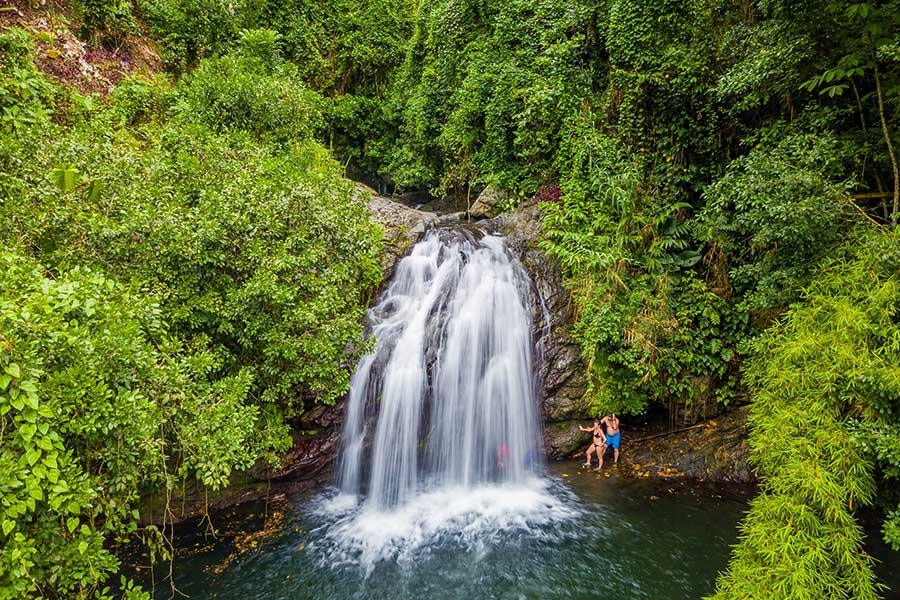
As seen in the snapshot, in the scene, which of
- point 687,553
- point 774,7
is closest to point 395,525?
point 687,553

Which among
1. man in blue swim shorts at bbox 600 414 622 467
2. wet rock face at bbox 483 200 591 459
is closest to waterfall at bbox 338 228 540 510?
wet rock face at bbox 483 200 591 459

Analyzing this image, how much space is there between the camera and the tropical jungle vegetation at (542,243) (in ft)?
11.7

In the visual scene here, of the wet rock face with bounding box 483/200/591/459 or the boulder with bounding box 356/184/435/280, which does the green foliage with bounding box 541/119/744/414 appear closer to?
the wet rock face with bounding box 483/200/591/459

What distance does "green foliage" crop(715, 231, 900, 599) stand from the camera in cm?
422

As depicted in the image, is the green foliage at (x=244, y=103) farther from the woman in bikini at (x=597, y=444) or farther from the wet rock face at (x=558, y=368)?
the woman in bikini at (x=597, y=444)

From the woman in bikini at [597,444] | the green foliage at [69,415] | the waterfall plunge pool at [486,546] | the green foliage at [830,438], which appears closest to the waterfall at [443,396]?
the waterfall plunge pool at [486,546]

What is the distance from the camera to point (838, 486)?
14.3 ft

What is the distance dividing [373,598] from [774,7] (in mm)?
10475

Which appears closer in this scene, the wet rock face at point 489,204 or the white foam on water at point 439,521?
the white foam on water at point 439,521

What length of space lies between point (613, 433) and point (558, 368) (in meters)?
1.68

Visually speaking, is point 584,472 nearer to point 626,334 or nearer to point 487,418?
point 487,418

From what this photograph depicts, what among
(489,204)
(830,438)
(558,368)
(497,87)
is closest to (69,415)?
(830,438)

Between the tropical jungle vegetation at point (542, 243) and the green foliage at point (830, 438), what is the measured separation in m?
0.03

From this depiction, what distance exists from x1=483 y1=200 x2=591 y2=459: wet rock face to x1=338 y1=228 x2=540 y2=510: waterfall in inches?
10.5
